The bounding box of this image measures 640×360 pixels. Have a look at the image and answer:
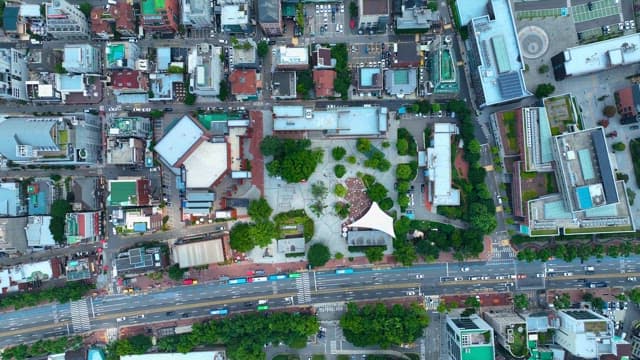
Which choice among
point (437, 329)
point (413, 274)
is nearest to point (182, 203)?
point (413, 274)

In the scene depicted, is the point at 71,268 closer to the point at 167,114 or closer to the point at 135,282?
the point at 135,282

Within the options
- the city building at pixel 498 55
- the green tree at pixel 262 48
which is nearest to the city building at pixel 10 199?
the green tree at pixel 262 48

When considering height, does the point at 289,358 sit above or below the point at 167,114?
below

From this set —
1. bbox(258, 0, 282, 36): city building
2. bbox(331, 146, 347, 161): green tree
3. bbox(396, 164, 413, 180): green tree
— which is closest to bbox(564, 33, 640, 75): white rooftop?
bbox(396, 164, 413, 180): green tree

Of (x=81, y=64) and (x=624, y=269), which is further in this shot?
(x=624, y=269)

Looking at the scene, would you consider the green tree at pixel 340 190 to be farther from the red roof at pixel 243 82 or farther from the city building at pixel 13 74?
the city building at pixel 13 74

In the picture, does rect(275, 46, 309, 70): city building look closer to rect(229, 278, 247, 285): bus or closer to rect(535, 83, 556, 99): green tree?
rect(229, 278, 247, 285): bus

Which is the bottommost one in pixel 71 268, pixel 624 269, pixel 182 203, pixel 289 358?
pixel 289 358
